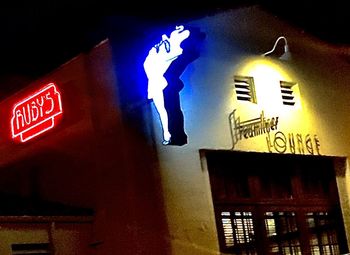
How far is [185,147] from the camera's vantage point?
37.1 ft

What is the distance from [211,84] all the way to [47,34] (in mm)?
2658

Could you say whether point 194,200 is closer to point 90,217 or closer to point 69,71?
point 90,217

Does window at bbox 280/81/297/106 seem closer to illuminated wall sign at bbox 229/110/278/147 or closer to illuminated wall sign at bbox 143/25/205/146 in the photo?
illuminated wall sign at bbox 229/110/278/147

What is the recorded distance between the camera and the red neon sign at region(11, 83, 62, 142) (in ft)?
38.7

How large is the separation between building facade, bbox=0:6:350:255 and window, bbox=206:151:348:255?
23mm

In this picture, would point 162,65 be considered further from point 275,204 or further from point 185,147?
point 275,204

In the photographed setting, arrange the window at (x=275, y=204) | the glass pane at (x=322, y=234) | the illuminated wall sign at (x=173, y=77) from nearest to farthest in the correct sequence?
the illuminated wall sign at (x=173, y=77) → the window at (x=275, y=204) → the glass pane at (x=322, y=234)

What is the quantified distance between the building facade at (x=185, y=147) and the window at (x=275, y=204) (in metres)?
0.02

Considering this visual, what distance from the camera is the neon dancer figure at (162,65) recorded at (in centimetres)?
1051

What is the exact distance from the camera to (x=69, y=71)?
11789 mm

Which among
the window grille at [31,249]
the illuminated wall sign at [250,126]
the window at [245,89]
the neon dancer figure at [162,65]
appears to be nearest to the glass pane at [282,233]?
the illuminated wall sign at [250,126]

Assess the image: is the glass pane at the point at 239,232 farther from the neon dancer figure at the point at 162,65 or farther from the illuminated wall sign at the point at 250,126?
the neon dancer figure at the point at 162,65

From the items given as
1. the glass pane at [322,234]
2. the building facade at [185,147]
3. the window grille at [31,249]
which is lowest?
the glass pane at [322,234]

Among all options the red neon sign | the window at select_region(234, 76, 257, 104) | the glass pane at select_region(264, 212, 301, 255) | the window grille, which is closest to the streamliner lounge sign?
the window at select_region(234, 76, 257, 104)
